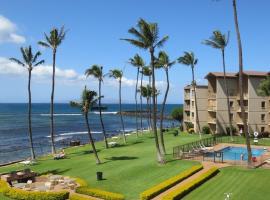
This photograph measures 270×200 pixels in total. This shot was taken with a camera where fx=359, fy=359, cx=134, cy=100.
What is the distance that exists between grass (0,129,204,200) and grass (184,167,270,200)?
405 centimetres

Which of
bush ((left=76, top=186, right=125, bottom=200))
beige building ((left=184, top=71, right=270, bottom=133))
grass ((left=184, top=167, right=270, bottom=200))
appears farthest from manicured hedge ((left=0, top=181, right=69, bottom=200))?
beige building ((left=184, top=71, right=270, bottom=133))

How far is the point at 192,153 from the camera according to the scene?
41.4 m

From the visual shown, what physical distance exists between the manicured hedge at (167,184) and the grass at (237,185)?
6.61 ft

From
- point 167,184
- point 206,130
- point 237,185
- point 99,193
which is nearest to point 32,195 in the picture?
point 99,193

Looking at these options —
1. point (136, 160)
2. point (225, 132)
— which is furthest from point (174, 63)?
point (225, 132)

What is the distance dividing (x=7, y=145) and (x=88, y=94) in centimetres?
4608

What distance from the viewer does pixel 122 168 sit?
36469 mm

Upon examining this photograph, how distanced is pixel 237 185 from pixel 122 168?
12.2 meters

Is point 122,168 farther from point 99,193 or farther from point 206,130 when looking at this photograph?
point 206,130

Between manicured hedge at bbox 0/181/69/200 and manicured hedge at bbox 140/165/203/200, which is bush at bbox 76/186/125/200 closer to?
manicured hedge at bbox 0/181/69/200

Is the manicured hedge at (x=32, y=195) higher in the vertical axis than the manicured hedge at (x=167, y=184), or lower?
lower

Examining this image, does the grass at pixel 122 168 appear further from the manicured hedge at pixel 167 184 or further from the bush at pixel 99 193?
the bush at pixel 99 193

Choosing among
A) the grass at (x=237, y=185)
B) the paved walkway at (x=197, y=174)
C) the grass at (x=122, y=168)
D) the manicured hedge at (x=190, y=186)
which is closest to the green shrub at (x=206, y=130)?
the grass at (x=122, y=168)

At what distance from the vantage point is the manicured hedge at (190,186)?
25.5m
